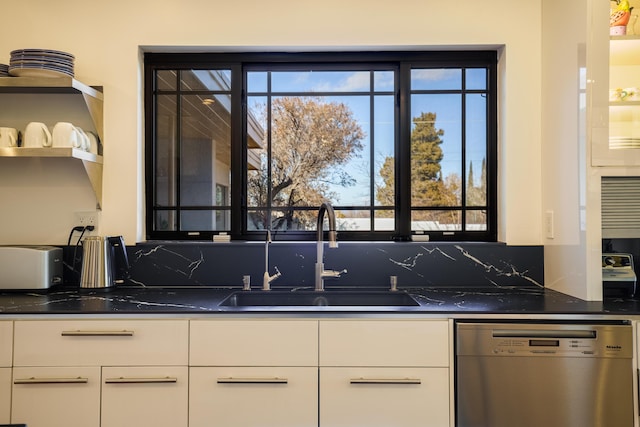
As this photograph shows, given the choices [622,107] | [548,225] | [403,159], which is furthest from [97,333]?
[622,107]

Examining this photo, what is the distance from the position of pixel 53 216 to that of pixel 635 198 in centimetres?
A: 290

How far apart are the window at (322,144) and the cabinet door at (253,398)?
0.90m

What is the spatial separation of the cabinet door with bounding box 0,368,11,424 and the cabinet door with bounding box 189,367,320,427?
72 centimetres

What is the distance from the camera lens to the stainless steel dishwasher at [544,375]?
174 centimetres

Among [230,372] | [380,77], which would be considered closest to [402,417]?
[230,372]

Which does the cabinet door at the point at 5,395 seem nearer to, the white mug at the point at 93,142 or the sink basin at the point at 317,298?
the sink basin at the point at 317,298

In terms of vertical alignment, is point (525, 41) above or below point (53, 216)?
above

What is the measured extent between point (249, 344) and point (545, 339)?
1168mm

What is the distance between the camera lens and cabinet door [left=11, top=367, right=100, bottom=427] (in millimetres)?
1780

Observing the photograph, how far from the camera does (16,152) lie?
83.8 inches

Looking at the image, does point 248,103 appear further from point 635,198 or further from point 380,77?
point 635,198

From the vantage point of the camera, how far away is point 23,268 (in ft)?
7.13

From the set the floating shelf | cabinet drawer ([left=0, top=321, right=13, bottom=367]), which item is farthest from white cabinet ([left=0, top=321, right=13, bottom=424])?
the floating shelf

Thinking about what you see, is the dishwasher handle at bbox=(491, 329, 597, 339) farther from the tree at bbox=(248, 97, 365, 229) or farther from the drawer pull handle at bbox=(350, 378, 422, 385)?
the tree at bbox=(248, 97, 365, 229)
